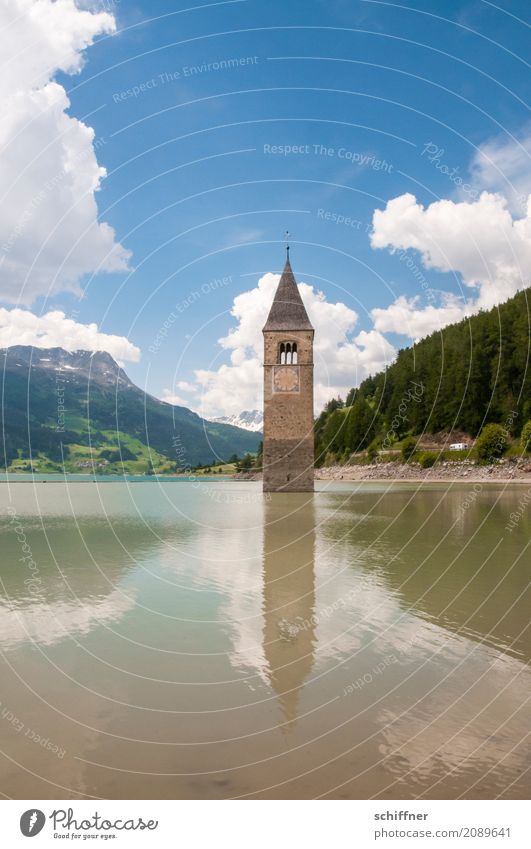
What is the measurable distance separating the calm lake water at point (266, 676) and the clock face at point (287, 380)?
39.8 m

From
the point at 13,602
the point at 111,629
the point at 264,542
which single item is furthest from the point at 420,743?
the point at 264,542

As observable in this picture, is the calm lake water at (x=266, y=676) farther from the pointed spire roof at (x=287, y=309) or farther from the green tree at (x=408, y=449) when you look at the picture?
the green tree at (x=408, y=449)

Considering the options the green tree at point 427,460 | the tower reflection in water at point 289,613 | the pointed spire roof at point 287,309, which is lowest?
the tower reflection in water at point 289,613

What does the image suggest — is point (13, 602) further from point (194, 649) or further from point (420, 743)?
point (420, 743)

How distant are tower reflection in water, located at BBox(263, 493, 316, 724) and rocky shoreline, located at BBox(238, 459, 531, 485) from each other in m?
56.8

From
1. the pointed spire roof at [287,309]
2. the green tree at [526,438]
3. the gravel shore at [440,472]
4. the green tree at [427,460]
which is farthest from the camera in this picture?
the green tree at [427,460]

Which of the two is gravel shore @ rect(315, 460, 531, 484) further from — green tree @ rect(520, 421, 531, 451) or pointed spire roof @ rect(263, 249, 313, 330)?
pointed spire roof @ rect(263, 249, 313, 330)

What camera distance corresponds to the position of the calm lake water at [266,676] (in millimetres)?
5277

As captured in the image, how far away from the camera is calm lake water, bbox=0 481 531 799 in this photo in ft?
17.3

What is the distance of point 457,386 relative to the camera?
10312 centimetres

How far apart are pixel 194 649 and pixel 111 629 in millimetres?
2062

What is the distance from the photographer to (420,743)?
5840 mm

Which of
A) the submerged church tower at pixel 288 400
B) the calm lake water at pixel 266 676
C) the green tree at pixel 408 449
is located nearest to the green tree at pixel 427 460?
the green tree at pixel 408 449

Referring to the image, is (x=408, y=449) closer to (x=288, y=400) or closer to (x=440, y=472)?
(x=440, y=472)
